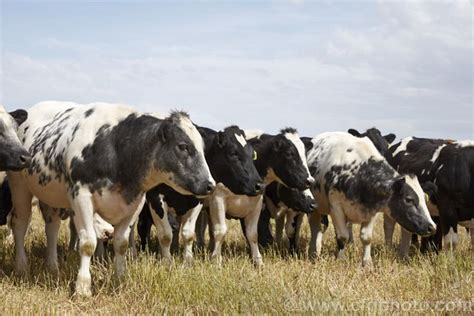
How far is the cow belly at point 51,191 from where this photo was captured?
26.6 ft

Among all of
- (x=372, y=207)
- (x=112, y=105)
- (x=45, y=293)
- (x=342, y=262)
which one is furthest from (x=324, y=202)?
(x=45, y=293)

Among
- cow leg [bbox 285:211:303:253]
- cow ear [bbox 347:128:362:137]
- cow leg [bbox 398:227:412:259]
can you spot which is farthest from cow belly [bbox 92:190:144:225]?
cow ear [bbox 347:128:362:137]

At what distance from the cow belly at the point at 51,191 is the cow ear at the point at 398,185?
4879 mm

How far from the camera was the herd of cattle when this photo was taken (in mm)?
7727

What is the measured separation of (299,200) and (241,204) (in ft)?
3.53

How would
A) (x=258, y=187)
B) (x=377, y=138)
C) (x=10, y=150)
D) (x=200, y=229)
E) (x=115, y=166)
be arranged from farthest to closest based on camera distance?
(x=377, y=138)
(x=200, y=229)
(x=258, y=187)
(x=10, y=150)
(x=115, y=166)

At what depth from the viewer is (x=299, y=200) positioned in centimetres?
1123

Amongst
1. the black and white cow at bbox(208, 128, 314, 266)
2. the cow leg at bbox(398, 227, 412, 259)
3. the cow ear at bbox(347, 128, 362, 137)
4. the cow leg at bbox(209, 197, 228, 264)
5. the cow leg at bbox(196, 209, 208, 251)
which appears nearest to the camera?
the cow leg at bbox(209, 197, 228, 264)

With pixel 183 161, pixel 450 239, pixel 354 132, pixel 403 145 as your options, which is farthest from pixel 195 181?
pixel 403 145

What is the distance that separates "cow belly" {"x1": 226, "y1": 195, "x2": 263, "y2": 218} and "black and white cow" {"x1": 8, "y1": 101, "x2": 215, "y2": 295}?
106 inches

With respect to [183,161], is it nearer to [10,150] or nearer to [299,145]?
[10,150]

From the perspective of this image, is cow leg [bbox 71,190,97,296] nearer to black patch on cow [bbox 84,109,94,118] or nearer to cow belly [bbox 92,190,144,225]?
cow belly [bbox 92,190,144,225]

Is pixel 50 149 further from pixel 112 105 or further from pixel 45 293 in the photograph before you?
pixel 45 293

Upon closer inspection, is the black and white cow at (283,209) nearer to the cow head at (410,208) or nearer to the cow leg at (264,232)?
the cow leg at (264,232)
